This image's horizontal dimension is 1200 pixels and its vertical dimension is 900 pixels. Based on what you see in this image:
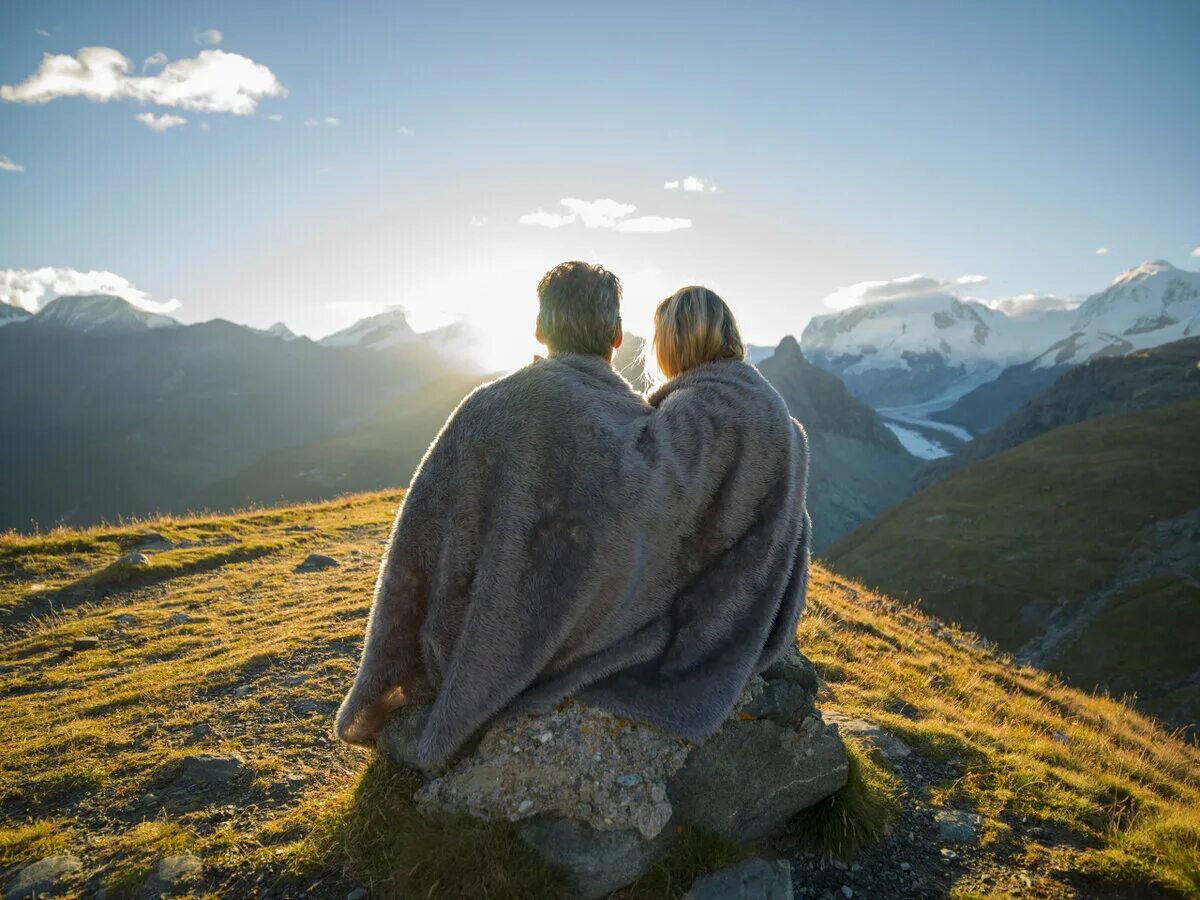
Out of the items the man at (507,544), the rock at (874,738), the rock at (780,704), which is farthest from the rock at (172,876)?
the rock at (874,738)

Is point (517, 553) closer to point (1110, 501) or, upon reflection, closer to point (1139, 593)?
point (1139, 593)

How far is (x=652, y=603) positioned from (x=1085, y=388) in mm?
195156

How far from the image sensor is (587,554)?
4457 millimetres

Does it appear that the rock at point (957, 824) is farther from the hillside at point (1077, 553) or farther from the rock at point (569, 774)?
the hillside at point (1077, 553)

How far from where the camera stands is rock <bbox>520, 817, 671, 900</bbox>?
423 cm

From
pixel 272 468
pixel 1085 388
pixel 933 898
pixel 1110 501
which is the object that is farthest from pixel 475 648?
pixel 272 468

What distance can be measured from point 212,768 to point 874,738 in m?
7.42

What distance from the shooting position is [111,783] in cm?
609

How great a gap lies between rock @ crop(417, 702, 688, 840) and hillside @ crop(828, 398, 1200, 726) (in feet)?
169

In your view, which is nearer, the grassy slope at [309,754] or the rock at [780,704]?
the grassy slope at [309,754]

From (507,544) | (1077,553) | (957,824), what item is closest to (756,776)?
(957,824)

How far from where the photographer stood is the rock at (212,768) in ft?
19.8

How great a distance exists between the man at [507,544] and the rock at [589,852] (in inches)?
35.9

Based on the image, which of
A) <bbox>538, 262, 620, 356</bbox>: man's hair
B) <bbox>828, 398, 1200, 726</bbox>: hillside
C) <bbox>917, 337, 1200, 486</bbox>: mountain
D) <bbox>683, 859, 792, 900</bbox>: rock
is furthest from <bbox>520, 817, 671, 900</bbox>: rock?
<bbox>917, 337, 1200, 486</bbox>: mountain
